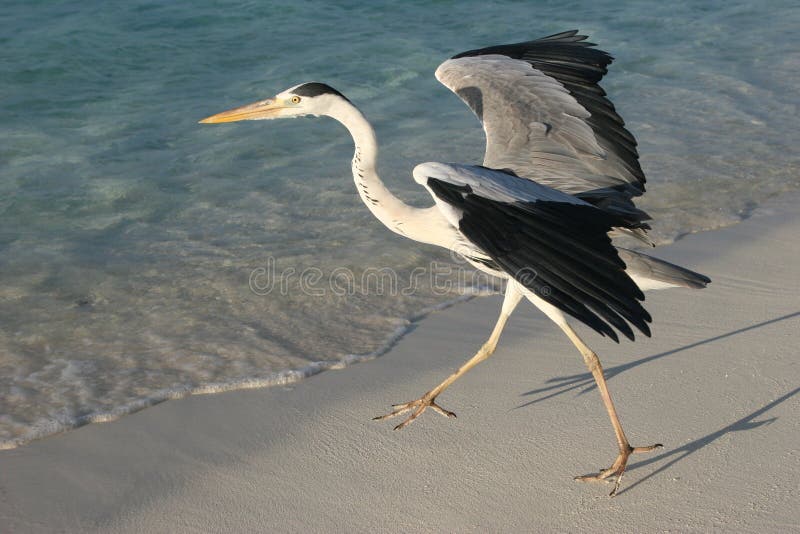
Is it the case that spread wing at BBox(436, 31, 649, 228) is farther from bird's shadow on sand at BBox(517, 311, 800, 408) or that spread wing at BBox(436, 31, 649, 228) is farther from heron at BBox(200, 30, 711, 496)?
bird's shadow on sand at BBox(517, 311, 800, 408)

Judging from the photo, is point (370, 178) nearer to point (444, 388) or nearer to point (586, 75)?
point (444, 388)

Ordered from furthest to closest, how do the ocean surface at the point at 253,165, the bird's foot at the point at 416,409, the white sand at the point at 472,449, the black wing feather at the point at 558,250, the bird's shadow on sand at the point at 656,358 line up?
the ocean surface at the point at 253,165, the bird's foot at the point at 416,409, the bird's shadow on sand at the point at 656,358, the white sand at the point at 472,449, the black wing feather at the point at 558,250

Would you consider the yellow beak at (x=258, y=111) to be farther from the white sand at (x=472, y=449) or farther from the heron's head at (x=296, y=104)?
the white sand at (x=472, y=449)

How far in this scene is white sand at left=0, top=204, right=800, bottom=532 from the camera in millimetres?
3570

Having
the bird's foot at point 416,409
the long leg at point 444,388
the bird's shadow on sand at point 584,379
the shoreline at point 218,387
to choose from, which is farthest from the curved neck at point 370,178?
the bird's shadow on sand at point 584,379

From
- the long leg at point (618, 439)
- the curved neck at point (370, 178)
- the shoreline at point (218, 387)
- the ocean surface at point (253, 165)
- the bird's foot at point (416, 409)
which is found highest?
the curved neck at point (370, 178)

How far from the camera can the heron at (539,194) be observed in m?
3.32

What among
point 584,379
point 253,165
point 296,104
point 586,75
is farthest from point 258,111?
point 253,165

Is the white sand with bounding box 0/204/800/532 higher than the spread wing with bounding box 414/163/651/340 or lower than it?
lower

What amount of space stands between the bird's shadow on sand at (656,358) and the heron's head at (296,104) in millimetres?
1608

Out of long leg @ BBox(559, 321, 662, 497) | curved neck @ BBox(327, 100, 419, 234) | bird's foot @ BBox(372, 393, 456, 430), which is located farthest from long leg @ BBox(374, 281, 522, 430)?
curved neck @ BBox(327, 100, 419, 234)

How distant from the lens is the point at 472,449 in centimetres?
401

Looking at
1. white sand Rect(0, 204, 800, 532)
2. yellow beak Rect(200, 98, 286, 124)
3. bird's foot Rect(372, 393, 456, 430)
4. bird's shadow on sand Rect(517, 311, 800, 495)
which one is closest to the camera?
white sand Rect(0, 204, 800, 532)

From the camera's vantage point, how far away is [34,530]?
3.58 m
